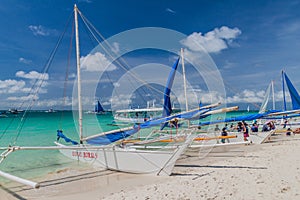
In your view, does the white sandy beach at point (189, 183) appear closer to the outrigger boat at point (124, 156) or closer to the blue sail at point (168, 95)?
the outrigger boat at point (124, 156)

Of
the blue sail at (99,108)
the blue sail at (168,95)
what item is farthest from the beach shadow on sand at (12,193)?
the blue sail at (99,108)

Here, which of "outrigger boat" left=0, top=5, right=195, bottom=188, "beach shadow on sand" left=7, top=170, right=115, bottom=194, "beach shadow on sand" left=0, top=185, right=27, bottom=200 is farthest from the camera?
"outrigger boat" left=0, top=5, right=195, bottom=188

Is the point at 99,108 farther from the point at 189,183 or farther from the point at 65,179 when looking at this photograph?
the point at 189,183

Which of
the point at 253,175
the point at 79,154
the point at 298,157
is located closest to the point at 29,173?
the point at 79,154

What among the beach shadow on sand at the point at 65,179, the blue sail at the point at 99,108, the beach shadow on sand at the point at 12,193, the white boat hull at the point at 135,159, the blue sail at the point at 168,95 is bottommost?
the beach shadow on sand at the point at 12,193

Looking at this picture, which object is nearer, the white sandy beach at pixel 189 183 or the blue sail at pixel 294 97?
the white sandy beach at pixel 189 183

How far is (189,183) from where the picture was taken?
23.3 feet

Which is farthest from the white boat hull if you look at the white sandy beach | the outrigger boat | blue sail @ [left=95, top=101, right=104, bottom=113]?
blue sail @ [left=95, top=101, right=104, bottom=113]

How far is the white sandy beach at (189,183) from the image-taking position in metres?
6.07

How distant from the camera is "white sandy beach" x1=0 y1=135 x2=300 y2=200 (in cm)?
607

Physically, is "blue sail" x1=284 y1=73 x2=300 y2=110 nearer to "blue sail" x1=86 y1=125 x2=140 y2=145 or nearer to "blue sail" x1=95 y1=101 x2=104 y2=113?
"blue sail" x1=86 y1=125 x2=140 y2=145

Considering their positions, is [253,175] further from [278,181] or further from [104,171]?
[104,171]

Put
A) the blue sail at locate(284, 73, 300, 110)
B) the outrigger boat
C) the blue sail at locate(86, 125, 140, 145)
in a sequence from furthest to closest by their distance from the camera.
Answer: the blue sail at locate(284, 73, 300, 110), the blue sail at locate(86, 125, 140, 145), the outrigger boat

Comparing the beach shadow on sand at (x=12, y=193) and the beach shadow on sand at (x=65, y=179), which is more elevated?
the beach shadow on sand at (x=65, y=179)
